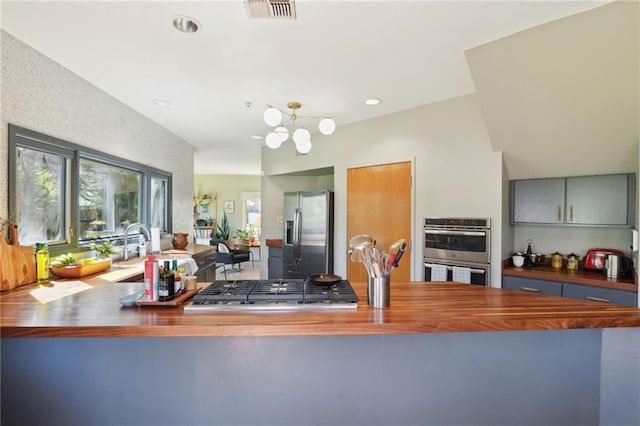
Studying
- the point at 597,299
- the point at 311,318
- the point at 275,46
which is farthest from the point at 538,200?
the point at 311,318

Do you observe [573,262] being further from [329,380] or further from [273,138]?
[273,138]

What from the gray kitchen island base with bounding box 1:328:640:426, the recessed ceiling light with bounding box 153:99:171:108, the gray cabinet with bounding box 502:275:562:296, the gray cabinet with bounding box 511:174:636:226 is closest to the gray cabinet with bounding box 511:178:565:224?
the gray cabinet with bounding box 511:174:636:226

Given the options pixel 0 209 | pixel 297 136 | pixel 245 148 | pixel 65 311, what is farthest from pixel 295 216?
pixel 65 311

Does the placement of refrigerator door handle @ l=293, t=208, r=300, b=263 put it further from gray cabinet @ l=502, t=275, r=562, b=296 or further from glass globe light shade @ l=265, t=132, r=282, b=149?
gray cabinet @ l=502, t=275, r=562, b=296

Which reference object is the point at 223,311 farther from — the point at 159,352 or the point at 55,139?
the point at 55,139

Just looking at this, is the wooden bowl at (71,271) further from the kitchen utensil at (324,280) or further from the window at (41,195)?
the kitchen utensil at (324,280)

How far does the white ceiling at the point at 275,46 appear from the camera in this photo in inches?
71.4

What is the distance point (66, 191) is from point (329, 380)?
2607mm

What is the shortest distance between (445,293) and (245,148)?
15.4ft

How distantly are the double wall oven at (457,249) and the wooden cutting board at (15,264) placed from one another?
3.27 metres

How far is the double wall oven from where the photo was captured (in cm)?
306

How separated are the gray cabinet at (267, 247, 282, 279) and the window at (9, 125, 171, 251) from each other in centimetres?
221

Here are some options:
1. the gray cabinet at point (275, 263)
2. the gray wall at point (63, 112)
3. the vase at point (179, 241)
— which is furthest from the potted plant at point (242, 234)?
the gray wall at point (63, 112)

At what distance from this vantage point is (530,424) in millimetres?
1466
